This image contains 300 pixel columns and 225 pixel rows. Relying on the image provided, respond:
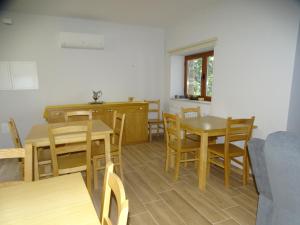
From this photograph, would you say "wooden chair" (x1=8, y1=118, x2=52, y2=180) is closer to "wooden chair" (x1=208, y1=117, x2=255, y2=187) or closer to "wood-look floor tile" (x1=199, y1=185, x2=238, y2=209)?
"wood-look floor tile" (x1=199, y1=185, x2=238, y2=209)

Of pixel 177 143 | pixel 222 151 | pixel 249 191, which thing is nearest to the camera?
pixel 249 191

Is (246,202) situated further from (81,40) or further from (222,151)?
A: (81,40)

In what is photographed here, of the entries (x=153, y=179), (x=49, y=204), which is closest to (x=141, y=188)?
(x=153, y=179)

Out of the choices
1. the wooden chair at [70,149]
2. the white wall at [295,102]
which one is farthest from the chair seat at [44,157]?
the white wall at [295,102]

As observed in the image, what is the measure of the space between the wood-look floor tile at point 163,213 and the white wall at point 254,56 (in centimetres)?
157

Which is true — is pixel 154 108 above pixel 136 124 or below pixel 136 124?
above

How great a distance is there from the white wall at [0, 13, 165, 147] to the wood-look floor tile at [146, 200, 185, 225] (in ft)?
9.09

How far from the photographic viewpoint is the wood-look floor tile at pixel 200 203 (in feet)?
6.37

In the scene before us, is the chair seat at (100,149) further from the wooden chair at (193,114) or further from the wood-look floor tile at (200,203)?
the wooden chair at (193,114)

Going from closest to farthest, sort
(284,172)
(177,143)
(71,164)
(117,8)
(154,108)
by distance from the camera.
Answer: (284,172) → (71,164) → (177,143) → (117,8) → (154,108)

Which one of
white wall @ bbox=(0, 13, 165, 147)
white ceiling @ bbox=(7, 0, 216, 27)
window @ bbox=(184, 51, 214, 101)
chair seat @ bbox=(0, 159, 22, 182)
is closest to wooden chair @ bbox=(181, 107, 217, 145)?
window @ bbox=(184, 51, 214, 101)

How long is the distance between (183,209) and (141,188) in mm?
612

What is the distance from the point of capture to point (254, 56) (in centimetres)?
267

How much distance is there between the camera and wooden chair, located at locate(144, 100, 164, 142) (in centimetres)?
438
